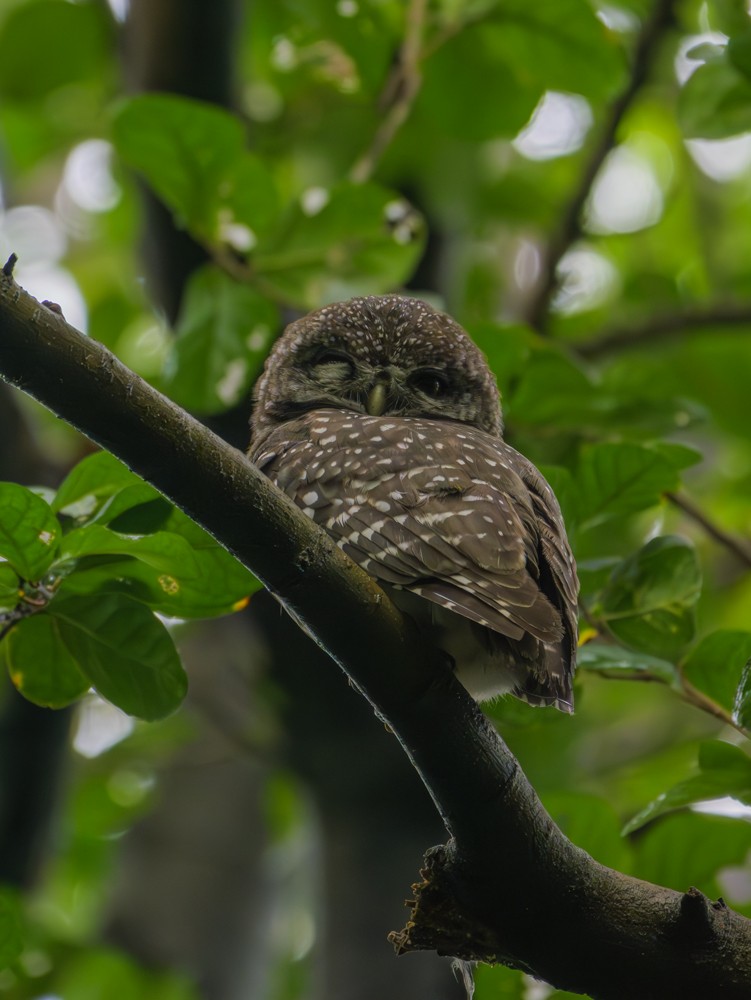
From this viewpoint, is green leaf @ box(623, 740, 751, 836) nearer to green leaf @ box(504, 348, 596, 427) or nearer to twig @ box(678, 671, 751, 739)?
twig @ box(678, 671, 751, 739)

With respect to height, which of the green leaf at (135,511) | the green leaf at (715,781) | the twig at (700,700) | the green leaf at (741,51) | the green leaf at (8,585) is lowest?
the twig at (700,700)

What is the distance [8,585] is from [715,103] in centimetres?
209

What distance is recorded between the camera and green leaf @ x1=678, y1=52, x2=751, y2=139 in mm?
3062

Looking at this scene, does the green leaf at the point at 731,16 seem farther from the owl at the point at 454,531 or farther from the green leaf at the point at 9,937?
the green leaf at the point at 9,937

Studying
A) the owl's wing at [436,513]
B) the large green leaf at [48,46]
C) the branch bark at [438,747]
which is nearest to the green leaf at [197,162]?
the owl's wing at [436,513]

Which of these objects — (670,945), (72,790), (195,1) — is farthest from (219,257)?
(72,790)

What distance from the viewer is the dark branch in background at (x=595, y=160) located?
4367 mm

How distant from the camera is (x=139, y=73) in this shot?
13.9 ft

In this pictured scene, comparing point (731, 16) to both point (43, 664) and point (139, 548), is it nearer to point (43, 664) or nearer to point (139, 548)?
point (139, 548)

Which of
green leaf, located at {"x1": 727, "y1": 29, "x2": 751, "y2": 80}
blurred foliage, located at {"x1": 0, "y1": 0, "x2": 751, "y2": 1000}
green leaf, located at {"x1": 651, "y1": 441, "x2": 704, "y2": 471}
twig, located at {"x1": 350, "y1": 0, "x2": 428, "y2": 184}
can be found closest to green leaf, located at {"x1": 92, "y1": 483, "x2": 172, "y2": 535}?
blurred foliage, located at {"x1": 0, "y1": 0, "x2": 751, "y2": 1000}

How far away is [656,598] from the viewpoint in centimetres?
273

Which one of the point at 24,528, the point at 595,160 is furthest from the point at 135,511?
the point at 595,160

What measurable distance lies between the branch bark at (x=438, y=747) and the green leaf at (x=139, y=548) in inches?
11.5

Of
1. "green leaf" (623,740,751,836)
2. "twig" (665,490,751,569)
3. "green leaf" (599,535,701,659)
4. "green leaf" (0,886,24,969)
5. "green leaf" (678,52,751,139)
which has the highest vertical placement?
"green leaf" (678,52,751,139)
